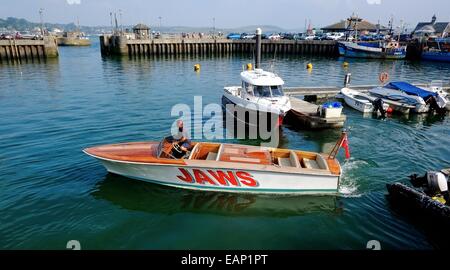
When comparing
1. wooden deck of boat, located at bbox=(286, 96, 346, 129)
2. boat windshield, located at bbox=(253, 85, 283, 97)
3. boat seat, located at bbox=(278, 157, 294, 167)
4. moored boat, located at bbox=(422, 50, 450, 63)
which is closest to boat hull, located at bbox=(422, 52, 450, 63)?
moored boat, located at bbox=(422, 50, 450, 63)

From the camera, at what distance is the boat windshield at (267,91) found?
17.7 meters

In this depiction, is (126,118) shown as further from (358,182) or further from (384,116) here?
(384,116)

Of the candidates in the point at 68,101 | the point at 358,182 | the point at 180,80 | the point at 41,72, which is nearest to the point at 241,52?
the point at 180,80

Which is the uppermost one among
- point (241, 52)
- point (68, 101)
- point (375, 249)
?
point (241, 52)

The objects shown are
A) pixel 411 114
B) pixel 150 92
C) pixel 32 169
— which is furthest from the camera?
pixel 150 92

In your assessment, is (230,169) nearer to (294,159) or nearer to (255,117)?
A: (294,159)

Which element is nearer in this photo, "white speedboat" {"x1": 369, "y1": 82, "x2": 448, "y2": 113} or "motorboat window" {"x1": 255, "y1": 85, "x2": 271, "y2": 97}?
"motorboat window" {"x1": 255, "y1": 85, "x2": 271, "y2": 97}

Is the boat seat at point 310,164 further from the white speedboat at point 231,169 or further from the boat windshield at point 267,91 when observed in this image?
the boat windshield at point 267,91

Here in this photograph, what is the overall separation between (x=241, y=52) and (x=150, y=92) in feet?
153

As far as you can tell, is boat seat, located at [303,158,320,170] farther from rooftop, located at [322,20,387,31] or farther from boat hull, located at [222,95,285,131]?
rooftop, located at [322,20,387,31]

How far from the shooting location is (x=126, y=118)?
2016 cm

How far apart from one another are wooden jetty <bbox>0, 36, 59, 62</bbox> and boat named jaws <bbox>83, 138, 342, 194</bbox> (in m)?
50.7

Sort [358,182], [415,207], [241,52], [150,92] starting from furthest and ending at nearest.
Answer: [241,52] → [150,92] → [358,182] → [415,207]

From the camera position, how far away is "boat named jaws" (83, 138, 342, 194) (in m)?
9.98
